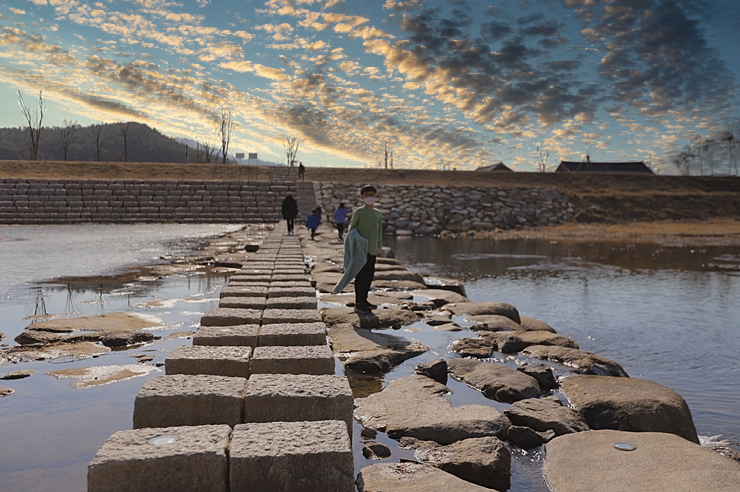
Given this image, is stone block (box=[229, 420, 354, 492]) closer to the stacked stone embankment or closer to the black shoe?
the stacked stone embankment

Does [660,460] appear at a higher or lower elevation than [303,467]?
lower

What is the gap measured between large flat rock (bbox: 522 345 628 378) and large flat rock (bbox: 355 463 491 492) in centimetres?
264

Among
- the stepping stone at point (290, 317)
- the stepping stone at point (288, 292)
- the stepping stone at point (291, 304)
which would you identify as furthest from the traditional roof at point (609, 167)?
the stepping stone at point (290, 317)

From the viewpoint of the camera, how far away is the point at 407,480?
103 inches

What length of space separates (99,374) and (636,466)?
3.69 m

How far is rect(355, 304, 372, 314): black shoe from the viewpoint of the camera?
6.63 m

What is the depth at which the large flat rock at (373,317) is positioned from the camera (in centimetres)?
619

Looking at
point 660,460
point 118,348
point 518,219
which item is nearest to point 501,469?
point 660,460

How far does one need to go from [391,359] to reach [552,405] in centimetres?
152

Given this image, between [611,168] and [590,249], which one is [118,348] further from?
[611,168]

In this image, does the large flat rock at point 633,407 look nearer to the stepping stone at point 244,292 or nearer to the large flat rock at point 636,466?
the large flat rock at point 636,466

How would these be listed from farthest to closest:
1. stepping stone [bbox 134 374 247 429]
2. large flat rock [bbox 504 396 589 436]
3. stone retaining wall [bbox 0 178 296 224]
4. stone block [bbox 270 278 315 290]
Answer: stone retaining wall [bbox 0 178 296 224] < stone block [bbox 270 278 315 290] < large flat rock [bbox 504 396 589 436] < stepping stone [bbox 134 374 247 429]

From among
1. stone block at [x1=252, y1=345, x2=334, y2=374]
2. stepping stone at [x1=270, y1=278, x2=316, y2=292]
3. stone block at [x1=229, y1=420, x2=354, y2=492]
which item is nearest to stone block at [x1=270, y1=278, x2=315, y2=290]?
stepping stone at [x1=270, y1=278, x2=316, y2=292]

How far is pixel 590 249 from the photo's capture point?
20.0 metres
